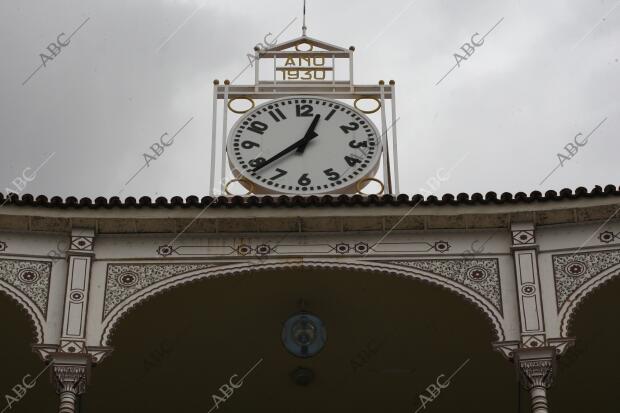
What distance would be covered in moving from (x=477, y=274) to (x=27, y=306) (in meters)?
4.67

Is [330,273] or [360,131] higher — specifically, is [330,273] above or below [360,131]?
below

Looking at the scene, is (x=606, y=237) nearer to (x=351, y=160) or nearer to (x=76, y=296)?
(x=351, y=160)

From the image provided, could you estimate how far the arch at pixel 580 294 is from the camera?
1568 centimetres

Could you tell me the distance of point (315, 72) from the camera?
20125 mm

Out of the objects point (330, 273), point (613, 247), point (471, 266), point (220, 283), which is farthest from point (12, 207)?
point (613, 247)

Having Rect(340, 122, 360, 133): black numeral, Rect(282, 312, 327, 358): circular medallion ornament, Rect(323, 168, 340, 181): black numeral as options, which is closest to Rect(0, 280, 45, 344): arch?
Rect(282, 312, 327, 358): circular medallion ornament

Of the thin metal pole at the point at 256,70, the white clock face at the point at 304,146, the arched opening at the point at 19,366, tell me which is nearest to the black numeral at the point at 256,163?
the white clock face at the point at 304,146

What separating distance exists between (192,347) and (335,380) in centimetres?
176

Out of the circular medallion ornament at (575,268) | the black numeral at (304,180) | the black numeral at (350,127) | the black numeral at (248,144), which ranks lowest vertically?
the circular medallion ornament at (575,268)

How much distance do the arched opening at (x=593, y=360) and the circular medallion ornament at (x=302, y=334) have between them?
9.12 ft

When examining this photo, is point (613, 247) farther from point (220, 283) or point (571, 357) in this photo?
point (220, 283)

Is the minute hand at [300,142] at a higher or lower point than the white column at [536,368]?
higher

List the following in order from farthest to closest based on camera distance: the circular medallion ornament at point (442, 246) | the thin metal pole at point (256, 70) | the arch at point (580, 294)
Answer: the thin metal pole at point (256, 70) → the circular medallion ornament at point (442, 246) → the arch at point (580, 294)

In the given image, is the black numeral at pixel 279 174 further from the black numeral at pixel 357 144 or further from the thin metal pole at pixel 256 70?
the thin metal pole at pixel 256 70
